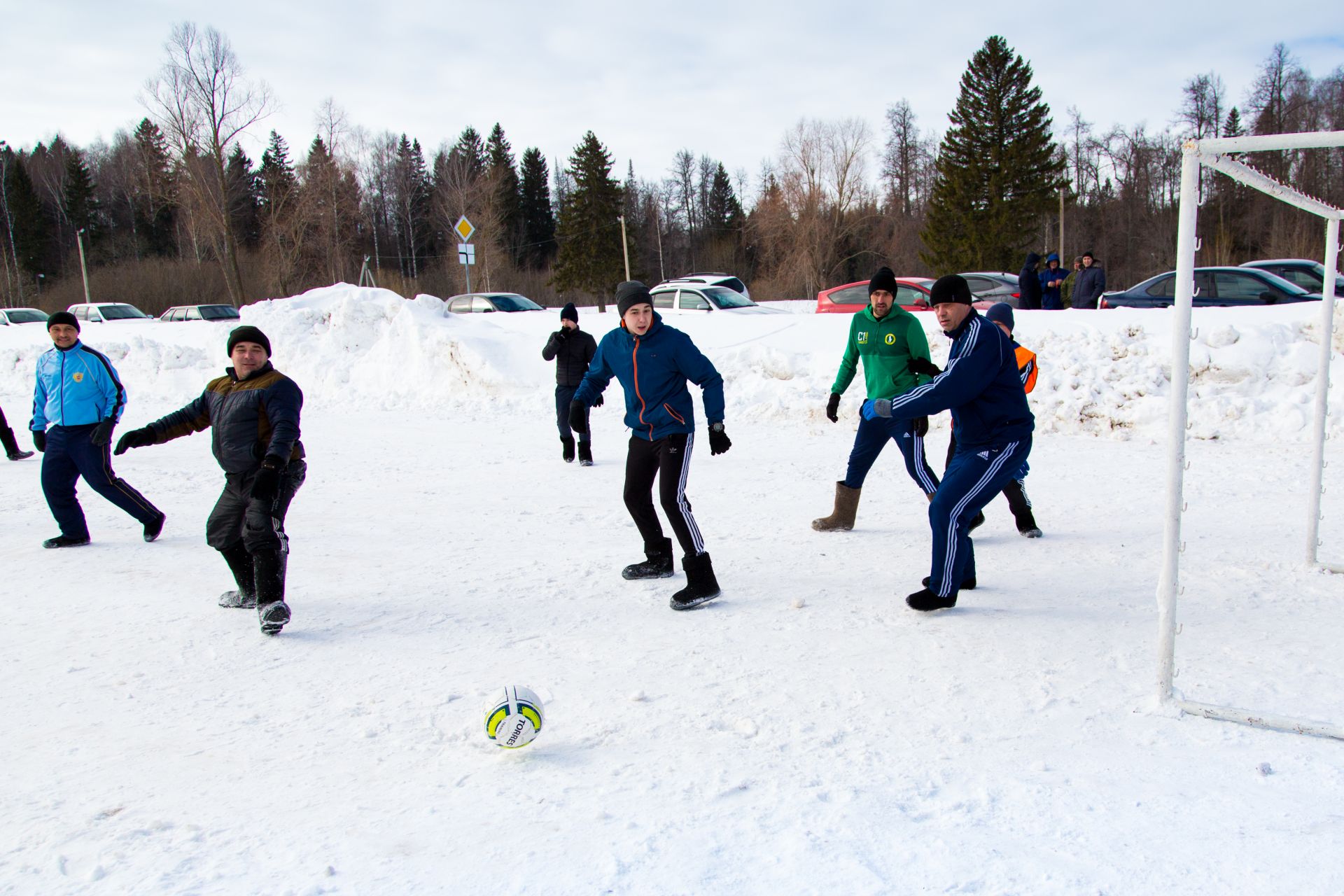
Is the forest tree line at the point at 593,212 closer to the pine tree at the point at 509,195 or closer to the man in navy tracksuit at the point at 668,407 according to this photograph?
the pine tree at the point at 509,195

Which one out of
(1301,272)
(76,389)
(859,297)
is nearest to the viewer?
(76,389)

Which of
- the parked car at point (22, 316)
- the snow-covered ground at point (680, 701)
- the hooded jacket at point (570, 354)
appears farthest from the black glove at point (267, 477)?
the parked car at point (22, 316)

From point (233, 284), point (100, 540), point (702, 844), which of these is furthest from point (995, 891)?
point (233, 284)

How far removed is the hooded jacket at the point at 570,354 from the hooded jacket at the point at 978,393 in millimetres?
5050

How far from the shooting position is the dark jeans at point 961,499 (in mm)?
4137

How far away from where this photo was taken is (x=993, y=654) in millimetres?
3824

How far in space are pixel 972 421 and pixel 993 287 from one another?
14.5 metres

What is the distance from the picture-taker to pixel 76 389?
233 inches

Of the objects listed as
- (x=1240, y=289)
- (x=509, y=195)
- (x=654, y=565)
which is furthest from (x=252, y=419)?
(x=509, y=195)

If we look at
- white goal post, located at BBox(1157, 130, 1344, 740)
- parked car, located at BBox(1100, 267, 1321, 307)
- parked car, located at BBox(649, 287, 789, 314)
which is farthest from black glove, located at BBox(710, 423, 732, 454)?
parked car, located at BBox(649, 287, 789, 314)

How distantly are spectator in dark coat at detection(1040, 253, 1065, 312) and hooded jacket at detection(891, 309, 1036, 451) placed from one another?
43.1ft

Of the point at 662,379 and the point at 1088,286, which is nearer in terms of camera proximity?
the point at 662,379

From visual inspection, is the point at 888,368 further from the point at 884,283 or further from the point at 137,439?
the point at 137,439

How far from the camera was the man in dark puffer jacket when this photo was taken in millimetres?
4219
